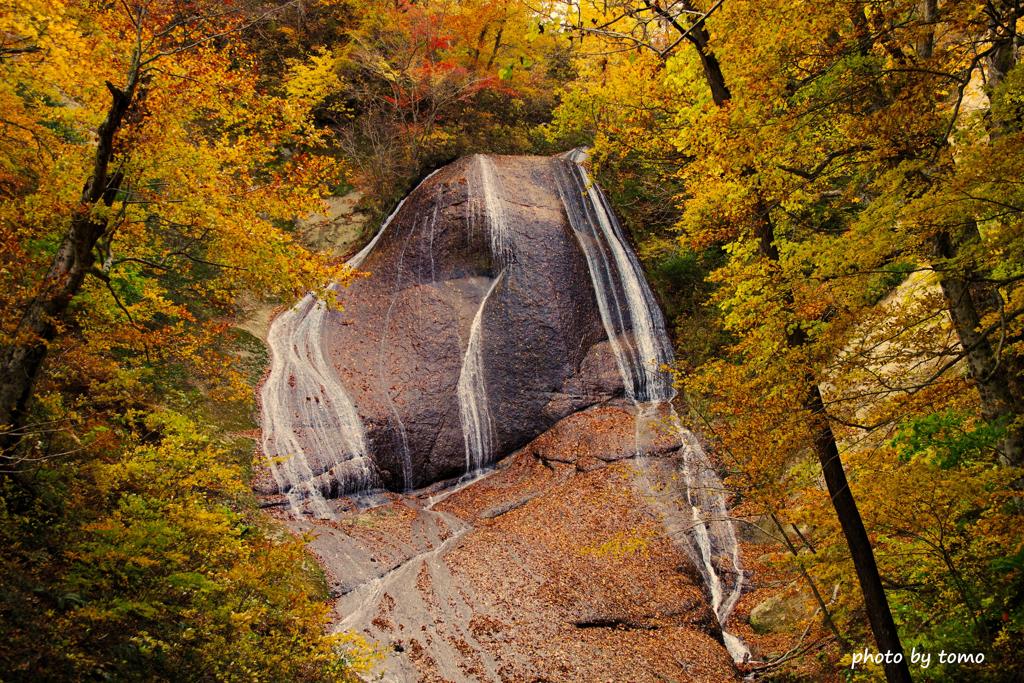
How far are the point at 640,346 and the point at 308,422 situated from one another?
9120 mm

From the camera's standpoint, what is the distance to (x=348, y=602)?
9500 mm

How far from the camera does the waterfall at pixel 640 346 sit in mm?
11812

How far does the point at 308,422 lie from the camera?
13344 millimetres

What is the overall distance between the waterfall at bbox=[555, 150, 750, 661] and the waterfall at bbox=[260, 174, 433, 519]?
21.9ft

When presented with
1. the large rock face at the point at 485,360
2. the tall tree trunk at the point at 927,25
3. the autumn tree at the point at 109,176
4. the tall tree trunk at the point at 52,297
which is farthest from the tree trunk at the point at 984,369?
the tall tree trunk at the point at 52,297

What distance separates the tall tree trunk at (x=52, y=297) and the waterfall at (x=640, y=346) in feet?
28.0

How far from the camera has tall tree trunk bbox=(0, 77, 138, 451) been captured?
5.63 metres

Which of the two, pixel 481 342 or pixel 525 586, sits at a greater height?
pixel 481 342

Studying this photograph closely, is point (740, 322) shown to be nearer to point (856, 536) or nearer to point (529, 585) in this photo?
point (856, 536)

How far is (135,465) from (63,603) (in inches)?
49.7

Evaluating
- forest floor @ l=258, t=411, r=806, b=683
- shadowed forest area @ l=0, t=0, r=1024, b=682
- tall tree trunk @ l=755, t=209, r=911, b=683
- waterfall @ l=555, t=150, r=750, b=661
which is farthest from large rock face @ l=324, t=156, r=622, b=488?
tall tree trunk @ l=755, t=209, r=911, b=683

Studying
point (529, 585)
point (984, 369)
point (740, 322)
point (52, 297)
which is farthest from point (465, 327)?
point (984, 369)

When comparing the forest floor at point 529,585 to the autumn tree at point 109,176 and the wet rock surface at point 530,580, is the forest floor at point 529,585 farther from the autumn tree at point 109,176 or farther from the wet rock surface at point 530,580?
the autumn tree at point 109,176

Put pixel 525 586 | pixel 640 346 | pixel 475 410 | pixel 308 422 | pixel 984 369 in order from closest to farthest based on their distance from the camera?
→ pixel 984 369 → pixel 525 586 → pixel 308 422 → pixel 475 410 → pixel 640 346
